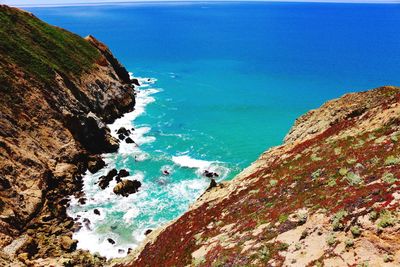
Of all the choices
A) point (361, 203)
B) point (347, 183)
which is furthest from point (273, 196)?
point (361, 203)

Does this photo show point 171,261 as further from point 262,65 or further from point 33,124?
point 262,65

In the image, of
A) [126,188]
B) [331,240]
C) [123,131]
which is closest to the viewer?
[331,240]

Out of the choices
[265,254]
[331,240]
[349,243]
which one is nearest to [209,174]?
[265,254]

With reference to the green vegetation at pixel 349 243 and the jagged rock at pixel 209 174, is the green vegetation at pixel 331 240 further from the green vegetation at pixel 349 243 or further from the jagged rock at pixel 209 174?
the jagged rock at pixel 209 174

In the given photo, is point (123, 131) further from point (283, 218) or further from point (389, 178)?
point (389, 178)

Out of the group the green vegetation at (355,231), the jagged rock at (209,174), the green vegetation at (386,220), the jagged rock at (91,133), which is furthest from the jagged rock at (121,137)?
the green vegetation at (386,220)

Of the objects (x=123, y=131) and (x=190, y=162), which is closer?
(x=190, y=162)

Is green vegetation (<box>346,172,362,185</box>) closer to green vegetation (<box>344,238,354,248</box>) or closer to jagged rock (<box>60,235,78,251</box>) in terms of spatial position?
green vegetation (<box>344,238,354,248</box>)
